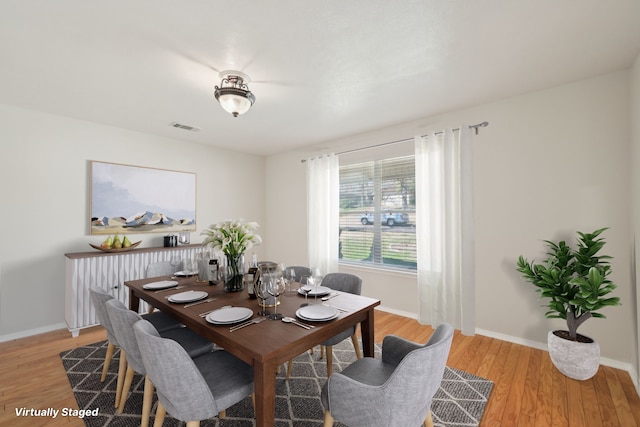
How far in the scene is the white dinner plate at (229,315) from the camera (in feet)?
4.96

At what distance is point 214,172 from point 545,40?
14.7 feet

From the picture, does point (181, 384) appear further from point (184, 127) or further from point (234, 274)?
point (184, 127)

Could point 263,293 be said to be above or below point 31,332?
above

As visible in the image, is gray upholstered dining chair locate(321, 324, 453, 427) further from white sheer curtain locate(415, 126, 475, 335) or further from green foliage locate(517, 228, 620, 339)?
white sheer curtain locate(415, 126, 475, 335)

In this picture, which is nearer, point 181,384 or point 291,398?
point 181,384

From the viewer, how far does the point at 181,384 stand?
3.97 feet

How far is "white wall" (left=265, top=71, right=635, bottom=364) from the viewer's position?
2.34 m

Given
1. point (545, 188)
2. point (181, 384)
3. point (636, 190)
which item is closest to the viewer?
point (181, 384)

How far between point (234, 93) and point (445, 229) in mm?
2638

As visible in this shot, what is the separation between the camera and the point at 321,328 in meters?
1.46

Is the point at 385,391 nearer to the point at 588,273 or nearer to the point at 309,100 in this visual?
the point at 588,273

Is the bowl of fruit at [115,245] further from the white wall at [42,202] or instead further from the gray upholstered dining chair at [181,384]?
the gray upholstered dining chair at [181,384]

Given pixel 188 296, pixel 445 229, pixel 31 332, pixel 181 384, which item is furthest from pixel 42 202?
pixel 445 229

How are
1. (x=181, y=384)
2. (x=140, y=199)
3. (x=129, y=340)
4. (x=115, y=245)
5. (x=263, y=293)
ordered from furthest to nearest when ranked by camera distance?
(x=140, y=199) < (x=115, y=245) < (x=263, y=293) < (x=129, y=340) < (x=181, y=384)
